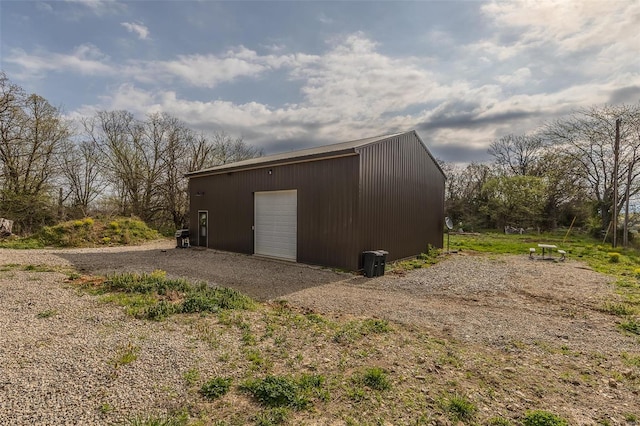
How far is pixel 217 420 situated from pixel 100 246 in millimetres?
14149

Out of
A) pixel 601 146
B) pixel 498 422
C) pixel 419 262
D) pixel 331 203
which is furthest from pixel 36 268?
pixel 601 146

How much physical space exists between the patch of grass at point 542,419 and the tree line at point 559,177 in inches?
672

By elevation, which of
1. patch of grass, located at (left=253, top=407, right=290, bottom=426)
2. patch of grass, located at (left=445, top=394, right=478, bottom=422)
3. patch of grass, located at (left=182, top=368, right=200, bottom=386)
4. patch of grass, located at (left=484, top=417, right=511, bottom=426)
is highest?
patch of grass, located at (left=182, top=368, right=200, bottom=386)

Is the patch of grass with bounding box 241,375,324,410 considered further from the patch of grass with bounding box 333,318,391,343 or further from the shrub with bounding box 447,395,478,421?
the shrub with bounding box 447,395,478,421

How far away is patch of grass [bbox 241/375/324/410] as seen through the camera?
2.38 m

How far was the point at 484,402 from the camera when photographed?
246cm

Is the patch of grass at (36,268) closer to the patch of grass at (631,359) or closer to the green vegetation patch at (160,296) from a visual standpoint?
the green vegetation patch at (160,296)

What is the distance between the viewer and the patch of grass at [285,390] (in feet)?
7.81

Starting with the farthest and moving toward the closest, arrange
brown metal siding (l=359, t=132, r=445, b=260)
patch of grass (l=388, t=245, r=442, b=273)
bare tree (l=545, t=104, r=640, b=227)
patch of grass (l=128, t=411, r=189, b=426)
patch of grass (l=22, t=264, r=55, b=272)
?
1. bare tree (l=545, t=104, r=640, b=227)
2. patch of grass (l=388, t=245, r=442, b=273)
3. brown metal siding (l=359, t=132, r=445, b=260)
4. patch of grass (l=22, t=264, r=55, b=272)
5. patch of grass (l=128, t=411, r=189, b=426)

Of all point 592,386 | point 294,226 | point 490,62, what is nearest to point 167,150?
point 294,226

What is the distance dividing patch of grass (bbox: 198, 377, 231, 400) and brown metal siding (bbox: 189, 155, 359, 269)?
18.5ft

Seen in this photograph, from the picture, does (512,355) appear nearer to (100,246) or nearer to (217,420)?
(217,420)

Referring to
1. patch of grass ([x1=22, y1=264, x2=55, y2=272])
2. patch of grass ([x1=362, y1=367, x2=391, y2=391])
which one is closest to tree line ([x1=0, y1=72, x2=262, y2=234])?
patch of grass ([x1=22, y1=264, x2=55, y2=272])

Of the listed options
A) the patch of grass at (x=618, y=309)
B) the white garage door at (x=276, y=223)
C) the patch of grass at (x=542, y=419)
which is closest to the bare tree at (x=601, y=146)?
the patch of grass at (x=618, y=309)
